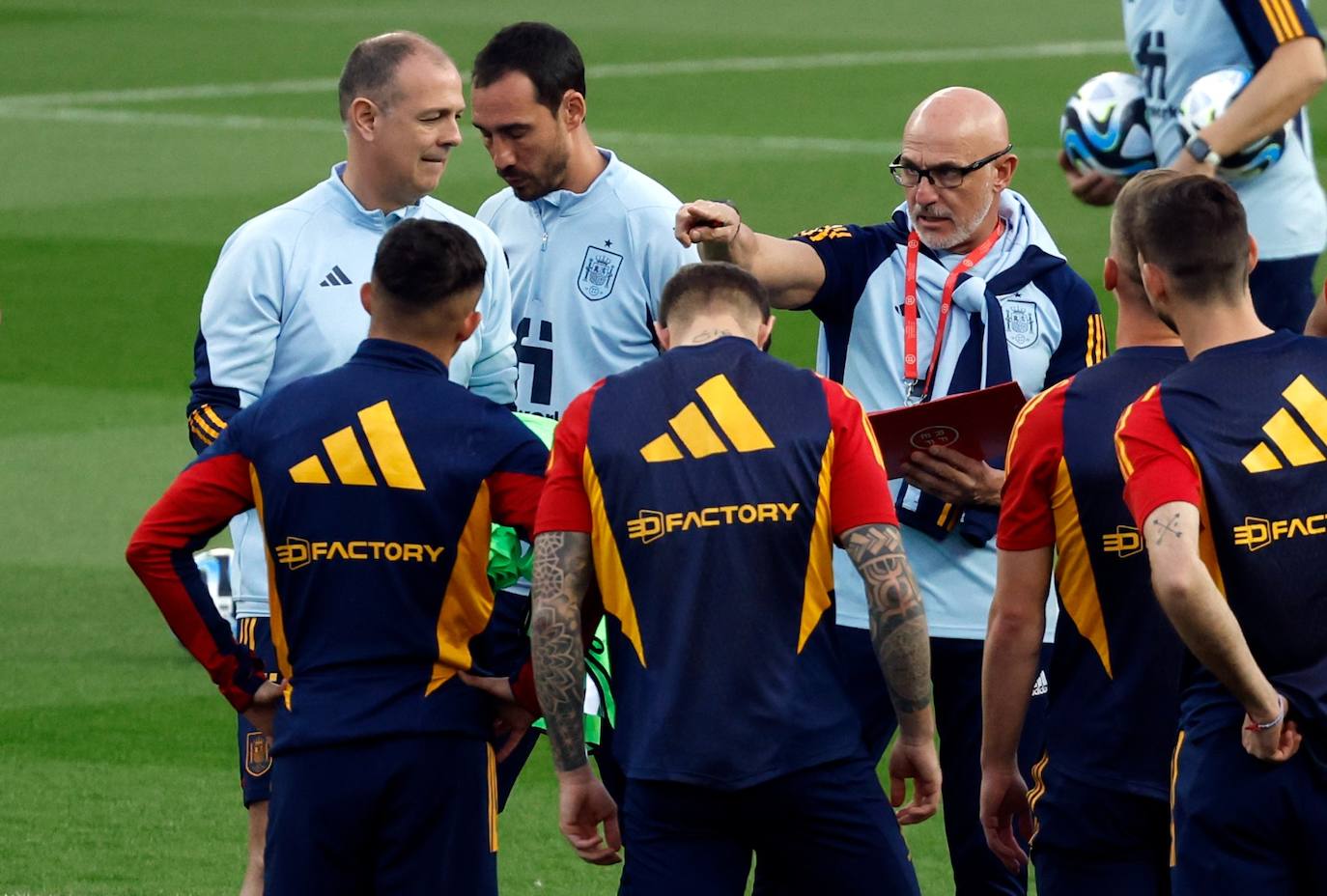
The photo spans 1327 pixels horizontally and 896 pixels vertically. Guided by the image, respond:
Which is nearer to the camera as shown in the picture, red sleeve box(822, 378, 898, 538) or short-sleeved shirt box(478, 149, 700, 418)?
red sleeve box(822, 378, 898, 538)

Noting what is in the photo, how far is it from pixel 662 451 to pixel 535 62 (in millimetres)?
1972

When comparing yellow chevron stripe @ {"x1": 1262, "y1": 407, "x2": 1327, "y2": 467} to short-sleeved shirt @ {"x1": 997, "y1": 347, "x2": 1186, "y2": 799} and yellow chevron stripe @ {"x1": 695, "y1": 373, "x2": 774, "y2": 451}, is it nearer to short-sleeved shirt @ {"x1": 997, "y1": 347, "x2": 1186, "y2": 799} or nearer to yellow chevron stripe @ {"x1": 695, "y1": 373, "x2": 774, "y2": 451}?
short-sleeved shirt @ {"x1": 997, "y1": 347, "x2": 1186, "y2": 799}

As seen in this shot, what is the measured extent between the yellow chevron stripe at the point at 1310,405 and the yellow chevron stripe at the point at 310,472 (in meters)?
1.71

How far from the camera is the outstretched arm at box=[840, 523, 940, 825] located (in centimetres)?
438

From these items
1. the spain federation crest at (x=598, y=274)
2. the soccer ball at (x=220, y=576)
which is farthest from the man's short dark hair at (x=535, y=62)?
the soccer ball at (x=220, y=576)

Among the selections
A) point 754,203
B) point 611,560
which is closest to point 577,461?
point 611,560

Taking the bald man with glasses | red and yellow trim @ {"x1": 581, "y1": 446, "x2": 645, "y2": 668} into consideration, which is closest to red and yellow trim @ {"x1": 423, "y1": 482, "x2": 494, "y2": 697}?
red and yellow trim @ {"x1": 581, "y1": 446, "x2": 645, "y2": 668}

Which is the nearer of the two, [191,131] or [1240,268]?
[1240,268]

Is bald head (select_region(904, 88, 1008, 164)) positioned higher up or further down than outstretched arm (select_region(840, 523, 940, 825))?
higher up

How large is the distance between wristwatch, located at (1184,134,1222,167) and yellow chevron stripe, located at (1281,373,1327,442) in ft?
11.4

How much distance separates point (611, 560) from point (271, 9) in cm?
2552

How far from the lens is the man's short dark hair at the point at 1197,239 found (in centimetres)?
417

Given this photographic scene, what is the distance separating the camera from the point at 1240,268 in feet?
13.8

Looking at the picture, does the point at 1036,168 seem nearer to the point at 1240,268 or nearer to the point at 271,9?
the point at 271,9
